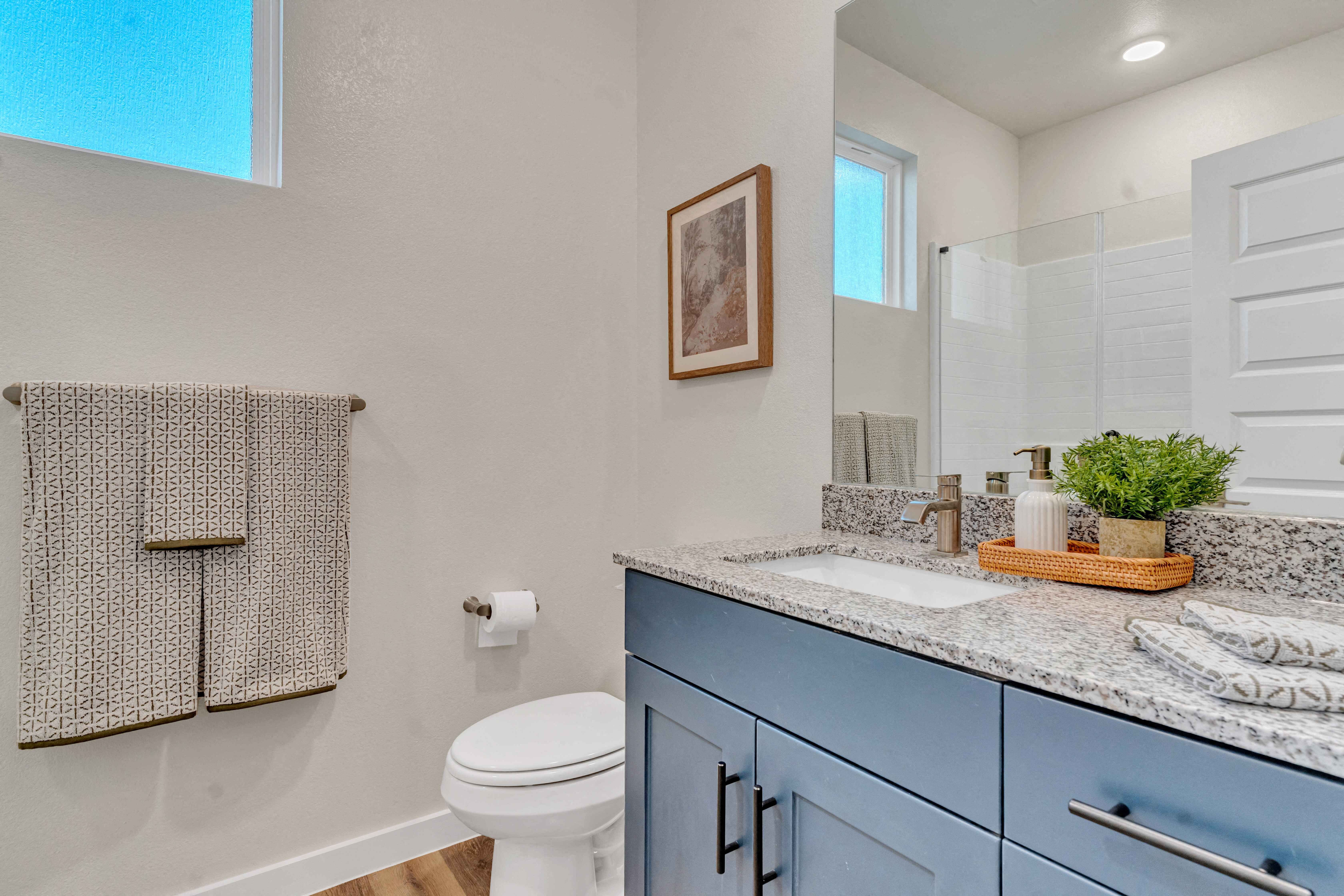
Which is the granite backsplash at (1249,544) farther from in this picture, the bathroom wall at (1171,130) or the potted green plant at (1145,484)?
the bathroom wall at (1171,130)

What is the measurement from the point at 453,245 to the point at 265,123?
1.63 feet

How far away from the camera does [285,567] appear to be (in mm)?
1520

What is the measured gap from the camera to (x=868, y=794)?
2.46 ft

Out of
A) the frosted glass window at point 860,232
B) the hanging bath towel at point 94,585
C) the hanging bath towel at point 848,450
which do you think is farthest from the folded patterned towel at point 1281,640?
the hanging bath towel at point 94,585

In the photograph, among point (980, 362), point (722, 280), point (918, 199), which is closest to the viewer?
point (980, 362)

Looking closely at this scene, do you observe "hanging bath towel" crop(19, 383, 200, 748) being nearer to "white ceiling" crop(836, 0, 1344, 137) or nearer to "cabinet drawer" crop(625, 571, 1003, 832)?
"cabinet drawer" crop(625, 571, 1003, 832)

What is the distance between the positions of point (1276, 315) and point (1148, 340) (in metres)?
0.14

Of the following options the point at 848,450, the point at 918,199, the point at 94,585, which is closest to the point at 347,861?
the point at 94,585

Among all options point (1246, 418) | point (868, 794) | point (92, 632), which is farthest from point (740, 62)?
point (92, 632)

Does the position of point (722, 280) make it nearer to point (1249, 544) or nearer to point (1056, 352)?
point (1056, 352)

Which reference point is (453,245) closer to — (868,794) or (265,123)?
(265,123)

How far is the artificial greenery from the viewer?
89cm

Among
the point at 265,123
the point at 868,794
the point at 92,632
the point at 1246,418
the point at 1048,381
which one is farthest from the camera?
the point at 265,123

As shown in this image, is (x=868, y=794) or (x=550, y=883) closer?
(x=868, y=794)
